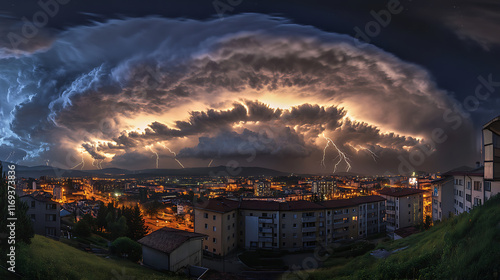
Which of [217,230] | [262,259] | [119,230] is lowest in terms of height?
[262,259]

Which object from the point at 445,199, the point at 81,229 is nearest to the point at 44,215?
the point at 81,229

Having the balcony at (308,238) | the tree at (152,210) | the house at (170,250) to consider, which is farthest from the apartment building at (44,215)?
the tree at (152,210)

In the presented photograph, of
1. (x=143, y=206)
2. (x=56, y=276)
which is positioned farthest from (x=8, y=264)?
(x=143, y=206)

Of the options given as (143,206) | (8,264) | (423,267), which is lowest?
(143,206)

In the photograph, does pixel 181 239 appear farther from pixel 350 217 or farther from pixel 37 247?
pixel 350 217

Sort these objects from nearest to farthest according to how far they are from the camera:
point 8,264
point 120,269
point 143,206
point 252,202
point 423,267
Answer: point 423,267 < point 8,264 < point 120,269 < point 252,202 < point 143,206

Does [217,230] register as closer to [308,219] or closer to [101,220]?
[308,219]
